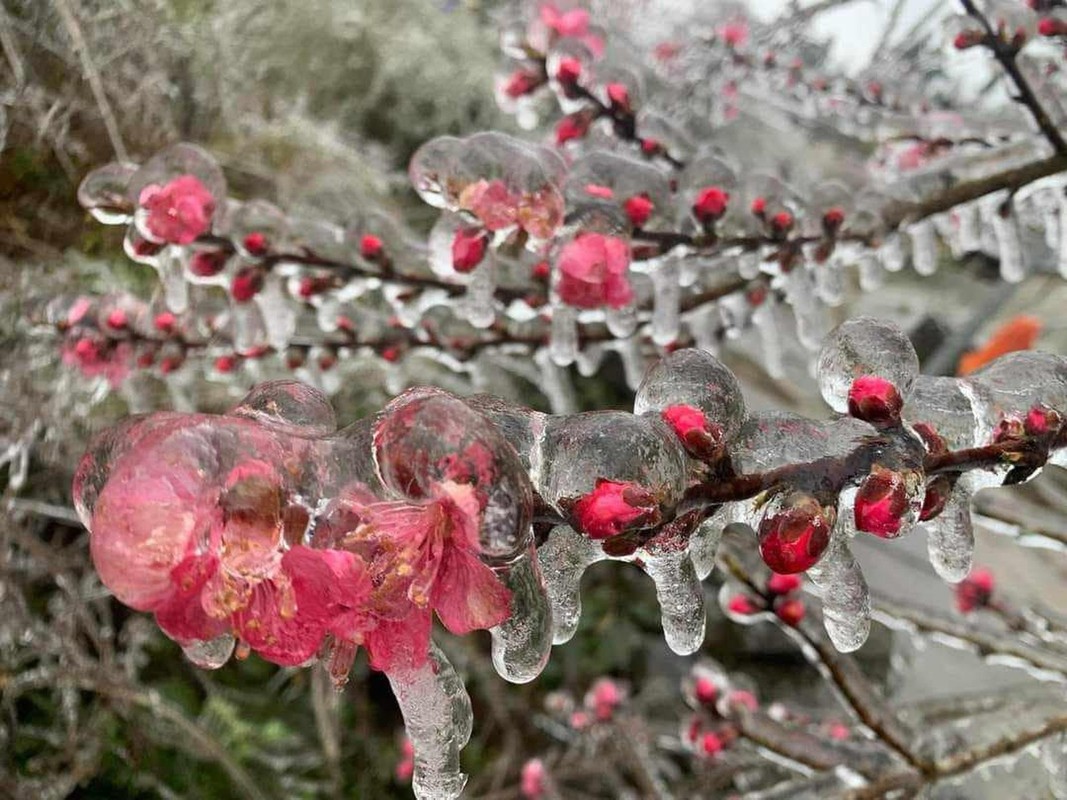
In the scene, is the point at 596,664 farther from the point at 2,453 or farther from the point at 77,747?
the point at 2,453

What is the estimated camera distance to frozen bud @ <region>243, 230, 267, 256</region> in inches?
29.9

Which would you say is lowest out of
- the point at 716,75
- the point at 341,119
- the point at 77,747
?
the point at 77,747

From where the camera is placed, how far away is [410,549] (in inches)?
11.2

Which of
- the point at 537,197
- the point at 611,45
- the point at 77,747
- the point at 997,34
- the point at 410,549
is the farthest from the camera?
the point at 77,747

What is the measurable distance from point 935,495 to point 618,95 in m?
0.54

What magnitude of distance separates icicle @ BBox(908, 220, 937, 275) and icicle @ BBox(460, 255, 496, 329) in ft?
1.59

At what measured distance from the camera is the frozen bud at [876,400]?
33 cm

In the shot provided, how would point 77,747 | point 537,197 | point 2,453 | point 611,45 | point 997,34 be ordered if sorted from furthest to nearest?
point 77,747
point 2,453
point 611,45
point 997,34
point 537,197

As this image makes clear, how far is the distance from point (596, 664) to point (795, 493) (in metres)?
2.34

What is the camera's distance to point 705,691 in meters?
1.05

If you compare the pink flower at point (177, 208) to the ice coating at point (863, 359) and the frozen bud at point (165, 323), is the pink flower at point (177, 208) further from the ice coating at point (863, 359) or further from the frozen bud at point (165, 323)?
the ice coating at point (863, 359)

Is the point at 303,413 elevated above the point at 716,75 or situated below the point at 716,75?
above

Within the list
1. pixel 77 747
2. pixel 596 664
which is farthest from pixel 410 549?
pixel 596 664

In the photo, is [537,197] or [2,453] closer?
[537,197]
